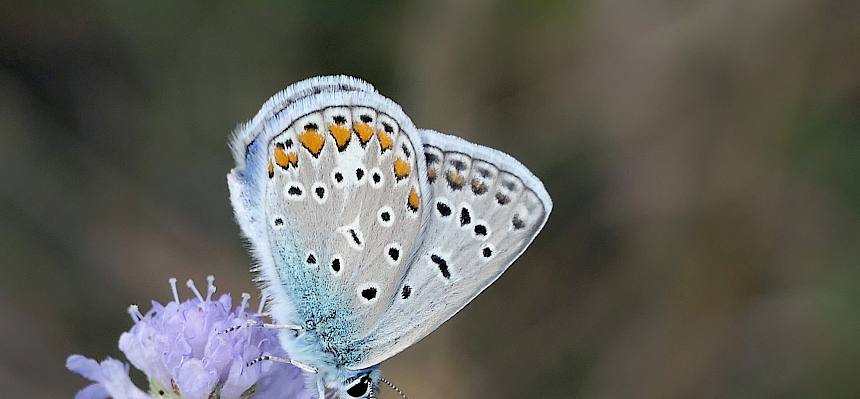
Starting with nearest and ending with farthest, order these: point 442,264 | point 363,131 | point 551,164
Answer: point 442,264
point 363,131
point 551,164

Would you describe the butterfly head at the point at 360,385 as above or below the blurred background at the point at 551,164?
below

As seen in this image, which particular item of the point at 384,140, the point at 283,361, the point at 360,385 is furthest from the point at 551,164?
the point at 283,361

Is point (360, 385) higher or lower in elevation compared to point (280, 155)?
lower

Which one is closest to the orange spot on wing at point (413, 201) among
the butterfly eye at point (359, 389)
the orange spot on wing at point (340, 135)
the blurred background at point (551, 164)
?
the orange spot on wing at point (340, 135)

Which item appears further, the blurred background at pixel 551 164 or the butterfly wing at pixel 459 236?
the blurred background at pixel 551 164

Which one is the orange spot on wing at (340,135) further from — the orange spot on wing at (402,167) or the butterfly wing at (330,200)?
the orange spot on wing at (402,167)

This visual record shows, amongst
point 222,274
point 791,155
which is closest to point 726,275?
point 791,155

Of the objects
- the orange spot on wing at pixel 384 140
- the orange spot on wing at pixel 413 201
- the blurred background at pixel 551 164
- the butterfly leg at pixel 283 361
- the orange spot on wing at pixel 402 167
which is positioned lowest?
the butterfly leg at pixel 283 361

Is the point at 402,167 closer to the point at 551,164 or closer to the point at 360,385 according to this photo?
the point at 360,385
